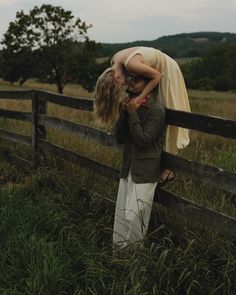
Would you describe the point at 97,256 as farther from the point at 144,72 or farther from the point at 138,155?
the point at 144,72

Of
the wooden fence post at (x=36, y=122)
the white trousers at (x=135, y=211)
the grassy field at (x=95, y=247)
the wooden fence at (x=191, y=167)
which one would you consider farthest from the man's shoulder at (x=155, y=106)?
the wooden fence post at (x=36, y=122)

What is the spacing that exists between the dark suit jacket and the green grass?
1.65ft

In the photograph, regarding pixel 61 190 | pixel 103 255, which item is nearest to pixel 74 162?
pixel 61 190

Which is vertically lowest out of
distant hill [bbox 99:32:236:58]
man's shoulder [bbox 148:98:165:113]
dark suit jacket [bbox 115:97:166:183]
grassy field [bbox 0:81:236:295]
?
distant hill [bbox 99:32:236:58]

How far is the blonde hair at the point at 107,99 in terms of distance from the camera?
407 centimetres

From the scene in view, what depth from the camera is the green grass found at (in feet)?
11.7

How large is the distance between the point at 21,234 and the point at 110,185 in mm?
1487

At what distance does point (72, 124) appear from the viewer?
6.31 meters

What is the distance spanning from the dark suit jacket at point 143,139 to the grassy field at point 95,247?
458 mm

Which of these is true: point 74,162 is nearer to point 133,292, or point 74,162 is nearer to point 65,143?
point 65,143

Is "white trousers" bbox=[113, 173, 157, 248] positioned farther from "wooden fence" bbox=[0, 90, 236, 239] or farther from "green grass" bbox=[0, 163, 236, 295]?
"wooden fence" bbox=[0, 90, 236, 239]

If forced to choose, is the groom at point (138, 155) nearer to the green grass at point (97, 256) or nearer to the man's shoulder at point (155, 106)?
the man's shoulder at point (155, 106)

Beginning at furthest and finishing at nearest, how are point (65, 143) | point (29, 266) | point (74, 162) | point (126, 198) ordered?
1. point (65, 143)
2. point (74, 162)
3. point (126, 198)
4. point (29, 266)

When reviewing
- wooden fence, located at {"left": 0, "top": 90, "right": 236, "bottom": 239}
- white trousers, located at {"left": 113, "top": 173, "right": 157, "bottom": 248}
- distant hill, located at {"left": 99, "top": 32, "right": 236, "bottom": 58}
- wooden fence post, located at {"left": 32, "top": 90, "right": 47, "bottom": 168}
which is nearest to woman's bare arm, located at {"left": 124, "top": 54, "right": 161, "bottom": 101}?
wooden fence, located at {"left": 0, "top": 90, "right": 236, "bottom": 239}
